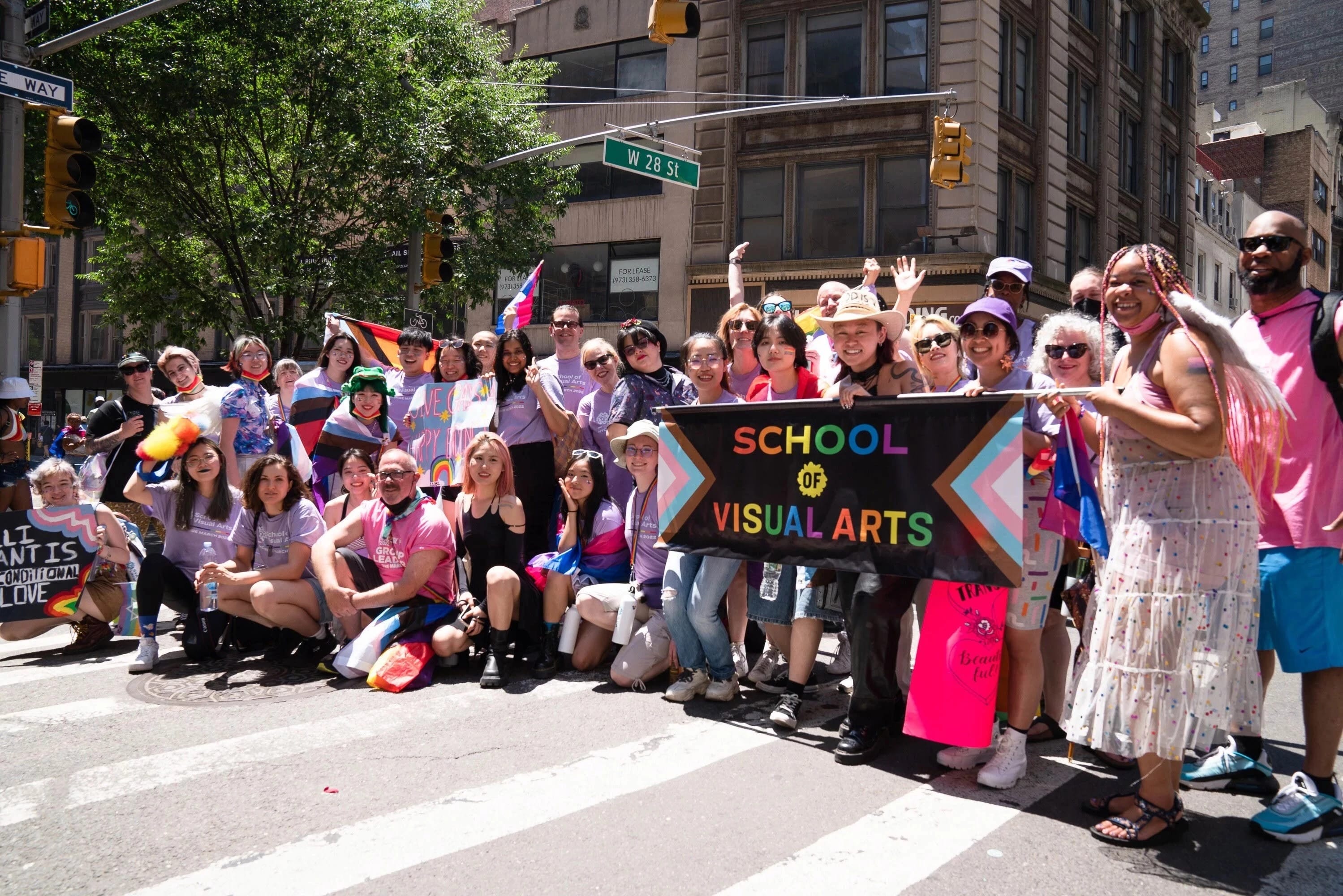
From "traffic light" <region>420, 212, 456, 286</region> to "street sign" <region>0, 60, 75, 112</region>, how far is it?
5.90m

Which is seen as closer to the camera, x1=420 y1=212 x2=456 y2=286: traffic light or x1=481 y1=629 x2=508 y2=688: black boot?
x1=481 y1=629 x2=508 y2=688: black boot

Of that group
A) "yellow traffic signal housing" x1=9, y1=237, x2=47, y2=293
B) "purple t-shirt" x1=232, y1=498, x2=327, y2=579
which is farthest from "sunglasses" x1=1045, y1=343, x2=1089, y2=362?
"yellow traffic signal housing" x1=9, y1=237, x2=47, y2=293

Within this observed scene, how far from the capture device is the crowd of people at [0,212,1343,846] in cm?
355

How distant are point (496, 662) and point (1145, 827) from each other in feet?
12.2

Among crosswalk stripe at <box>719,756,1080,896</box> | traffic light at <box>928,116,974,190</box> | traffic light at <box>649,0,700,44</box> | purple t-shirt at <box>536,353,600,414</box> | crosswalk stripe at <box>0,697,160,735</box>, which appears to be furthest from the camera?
traffic light at <box>928,116,974,190</box>

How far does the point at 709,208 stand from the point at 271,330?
11.4 meters

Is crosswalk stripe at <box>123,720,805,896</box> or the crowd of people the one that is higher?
the crowd of people

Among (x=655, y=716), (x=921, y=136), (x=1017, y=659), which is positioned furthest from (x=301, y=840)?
Answer: (x=921, y=136)

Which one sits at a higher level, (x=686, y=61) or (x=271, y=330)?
(x=686, y=61)

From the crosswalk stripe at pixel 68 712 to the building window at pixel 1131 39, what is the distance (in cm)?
3146

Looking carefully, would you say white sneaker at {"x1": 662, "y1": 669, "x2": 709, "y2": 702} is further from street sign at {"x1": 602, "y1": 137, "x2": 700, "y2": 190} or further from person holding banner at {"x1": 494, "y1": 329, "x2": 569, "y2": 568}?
street sign at {"x1": 602, "y1": 137, "x2": 700, "y2": 190}

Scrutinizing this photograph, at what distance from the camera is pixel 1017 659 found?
439 cm

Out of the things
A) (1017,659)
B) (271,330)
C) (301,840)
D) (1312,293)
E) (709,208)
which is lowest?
(301,840)

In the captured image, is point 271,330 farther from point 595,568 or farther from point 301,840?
point 301,840
